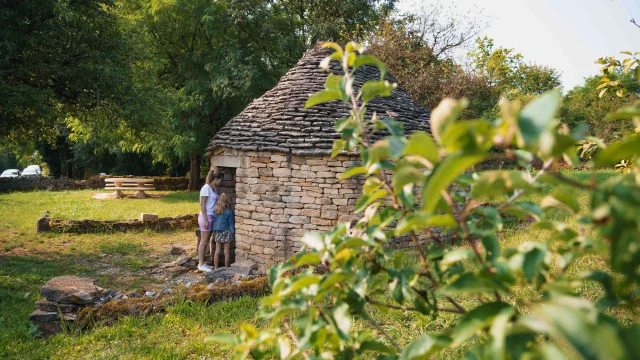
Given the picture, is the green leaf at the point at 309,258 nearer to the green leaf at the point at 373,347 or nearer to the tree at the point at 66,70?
the green leaf at the point at 373,347

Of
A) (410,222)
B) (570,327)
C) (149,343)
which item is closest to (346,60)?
(410,222)

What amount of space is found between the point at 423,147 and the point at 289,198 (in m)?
7.26

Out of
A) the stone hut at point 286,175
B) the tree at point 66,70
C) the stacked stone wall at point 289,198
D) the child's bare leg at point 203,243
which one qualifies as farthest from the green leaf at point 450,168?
the tree at point 66,70

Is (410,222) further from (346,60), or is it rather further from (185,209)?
(185,209)

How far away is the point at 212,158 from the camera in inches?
361

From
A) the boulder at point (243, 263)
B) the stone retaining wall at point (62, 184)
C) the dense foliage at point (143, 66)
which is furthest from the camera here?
the stone retaining wall at point (62, 184)

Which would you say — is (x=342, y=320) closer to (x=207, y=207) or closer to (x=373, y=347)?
(x=373, y=347)

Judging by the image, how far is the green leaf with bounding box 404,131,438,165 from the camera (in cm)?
69

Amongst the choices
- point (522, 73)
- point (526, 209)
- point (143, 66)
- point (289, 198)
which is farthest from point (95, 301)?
point (522, 73)

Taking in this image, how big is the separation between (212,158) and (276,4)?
1306 centimetres

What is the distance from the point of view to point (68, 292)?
16.4ft

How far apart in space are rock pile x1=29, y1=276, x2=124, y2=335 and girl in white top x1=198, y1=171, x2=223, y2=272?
2828 mm

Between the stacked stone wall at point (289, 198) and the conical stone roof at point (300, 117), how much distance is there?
0.78 feet

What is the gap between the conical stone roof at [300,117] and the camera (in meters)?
7.91
